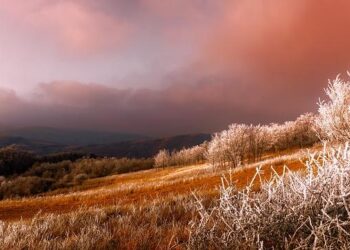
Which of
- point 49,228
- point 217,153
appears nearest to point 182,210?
point 49,228

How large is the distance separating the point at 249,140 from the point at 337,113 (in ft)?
143

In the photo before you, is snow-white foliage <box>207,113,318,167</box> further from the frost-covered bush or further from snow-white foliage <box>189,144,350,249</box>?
snow-white foliage <box>189,144,350,249</box>

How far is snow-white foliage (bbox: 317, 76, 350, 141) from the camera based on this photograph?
29.3 metres

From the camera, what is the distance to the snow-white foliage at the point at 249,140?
67375mm

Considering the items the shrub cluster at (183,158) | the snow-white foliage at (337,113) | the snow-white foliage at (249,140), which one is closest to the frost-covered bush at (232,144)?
the snow-white foliage at (249,140)

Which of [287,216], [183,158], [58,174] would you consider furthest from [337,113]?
[183,158]

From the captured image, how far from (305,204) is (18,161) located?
135016mm

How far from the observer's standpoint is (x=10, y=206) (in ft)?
85.8

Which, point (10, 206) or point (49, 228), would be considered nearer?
point (49, 228)

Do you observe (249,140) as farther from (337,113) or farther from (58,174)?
(58,174)

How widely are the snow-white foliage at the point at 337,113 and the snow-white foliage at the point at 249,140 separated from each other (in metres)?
12.3

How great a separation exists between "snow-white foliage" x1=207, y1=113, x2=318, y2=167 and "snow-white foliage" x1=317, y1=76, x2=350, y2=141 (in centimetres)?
1232

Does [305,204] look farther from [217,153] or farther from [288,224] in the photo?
[217,153]

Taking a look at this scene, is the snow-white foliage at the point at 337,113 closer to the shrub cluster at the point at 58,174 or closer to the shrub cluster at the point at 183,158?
the shrub cluster at the point at 58,174
